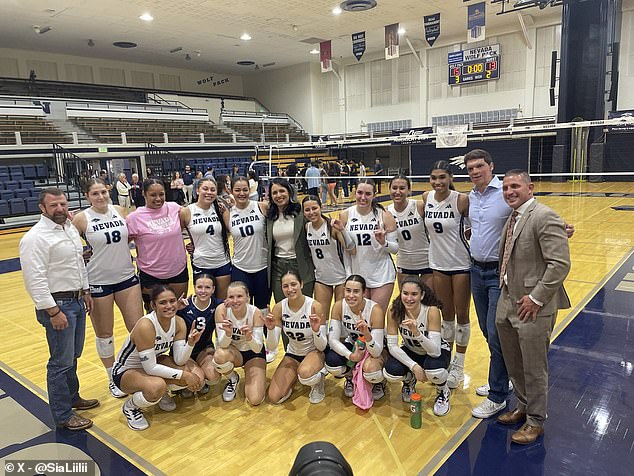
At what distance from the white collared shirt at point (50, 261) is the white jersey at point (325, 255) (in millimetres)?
1809

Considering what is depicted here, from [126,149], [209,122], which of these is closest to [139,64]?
[209,122]

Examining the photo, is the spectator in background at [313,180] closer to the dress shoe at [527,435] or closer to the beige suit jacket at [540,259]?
the beige suit jacket at [540,259]

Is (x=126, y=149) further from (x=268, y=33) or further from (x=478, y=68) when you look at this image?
(x=478, y=68)

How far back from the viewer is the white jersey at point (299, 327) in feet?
12.6

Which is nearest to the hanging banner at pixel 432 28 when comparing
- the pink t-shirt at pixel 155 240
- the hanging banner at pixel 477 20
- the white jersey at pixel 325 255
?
the hanging banner at pixel 477 20

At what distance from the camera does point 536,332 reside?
2.90 m

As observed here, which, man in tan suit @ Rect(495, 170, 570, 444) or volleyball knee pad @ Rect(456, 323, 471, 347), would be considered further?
volleyball knee pad @ Rect(456, 323, 471, 347)

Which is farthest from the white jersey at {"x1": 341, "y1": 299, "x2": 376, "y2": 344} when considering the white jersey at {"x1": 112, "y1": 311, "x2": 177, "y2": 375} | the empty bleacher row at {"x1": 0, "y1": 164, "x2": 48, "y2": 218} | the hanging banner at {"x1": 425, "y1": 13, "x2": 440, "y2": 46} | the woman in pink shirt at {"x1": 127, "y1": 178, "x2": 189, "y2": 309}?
the hanging banner at {"x1": 425, "y1": 13, "x2": 440, "y2": 46}

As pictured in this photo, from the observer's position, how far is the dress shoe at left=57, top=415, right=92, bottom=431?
3.46m

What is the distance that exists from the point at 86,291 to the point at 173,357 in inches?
33.4

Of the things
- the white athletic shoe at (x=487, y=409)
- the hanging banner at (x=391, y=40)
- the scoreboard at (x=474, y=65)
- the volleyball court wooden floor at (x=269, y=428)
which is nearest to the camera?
the volleyball court wooden floor at (x=269, y=428)

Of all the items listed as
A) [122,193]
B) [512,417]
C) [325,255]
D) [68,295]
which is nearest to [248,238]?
[325,255]

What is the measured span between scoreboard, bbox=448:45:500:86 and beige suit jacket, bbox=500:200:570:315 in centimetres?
2201

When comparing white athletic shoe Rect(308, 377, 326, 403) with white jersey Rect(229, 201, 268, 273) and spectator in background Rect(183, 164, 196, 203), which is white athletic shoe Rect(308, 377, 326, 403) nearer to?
white jersey Rect(229, 201, 268, 273)
